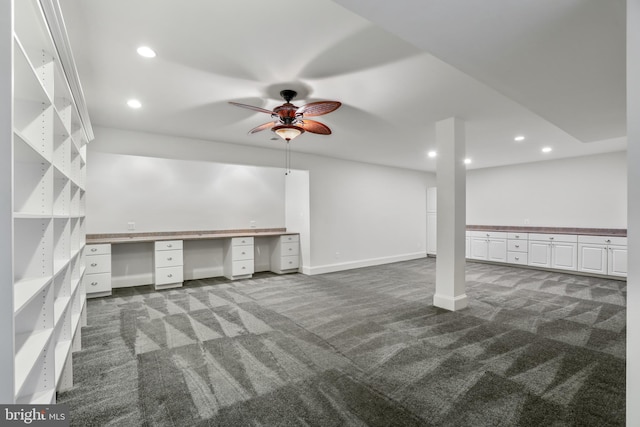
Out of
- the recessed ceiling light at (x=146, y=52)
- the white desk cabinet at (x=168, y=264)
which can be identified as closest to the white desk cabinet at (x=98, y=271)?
the white desk cabinet at (x=168, y=264)

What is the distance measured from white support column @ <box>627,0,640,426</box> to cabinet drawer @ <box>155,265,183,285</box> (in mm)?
5419

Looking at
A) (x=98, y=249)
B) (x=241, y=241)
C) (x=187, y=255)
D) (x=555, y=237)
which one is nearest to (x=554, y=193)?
(x=555, y=237)

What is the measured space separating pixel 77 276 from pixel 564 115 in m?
5.41

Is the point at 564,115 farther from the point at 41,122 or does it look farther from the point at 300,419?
the point at 41,122

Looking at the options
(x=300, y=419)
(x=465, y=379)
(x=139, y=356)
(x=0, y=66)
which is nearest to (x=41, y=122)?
(x=0, y=66)

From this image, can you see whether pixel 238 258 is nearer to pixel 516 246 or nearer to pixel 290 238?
pixel 290 238

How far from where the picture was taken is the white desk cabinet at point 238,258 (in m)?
5.80

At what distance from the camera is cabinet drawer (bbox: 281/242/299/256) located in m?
6.46

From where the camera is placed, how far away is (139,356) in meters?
2.74

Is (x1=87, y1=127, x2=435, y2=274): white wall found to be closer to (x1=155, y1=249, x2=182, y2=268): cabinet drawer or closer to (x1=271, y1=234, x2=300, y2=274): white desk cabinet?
(x1=271, y1=234, x2=300, y2=274): white desk cabinet

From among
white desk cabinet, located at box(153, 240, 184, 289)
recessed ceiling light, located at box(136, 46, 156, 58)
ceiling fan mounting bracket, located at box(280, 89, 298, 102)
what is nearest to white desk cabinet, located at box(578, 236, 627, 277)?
ceiling fan mounting bracket, located at box(280, 89, 298, 102)

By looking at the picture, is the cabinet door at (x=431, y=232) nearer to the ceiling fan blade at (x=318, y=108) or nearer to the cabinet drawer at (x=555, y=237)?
the cabinet drawer at (x=555, y=237)

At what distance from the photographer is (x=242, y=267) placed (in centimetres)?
589

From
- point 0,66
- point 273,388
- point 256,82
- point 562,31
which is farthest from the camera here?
point 256,82
